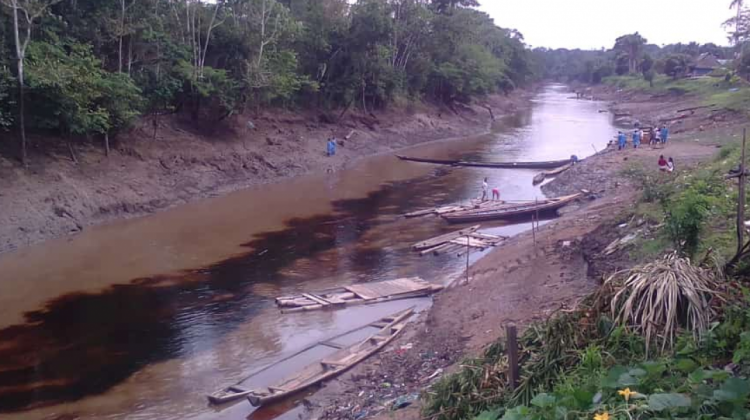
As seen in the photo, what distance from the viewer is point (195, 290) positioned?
17031 millimetres

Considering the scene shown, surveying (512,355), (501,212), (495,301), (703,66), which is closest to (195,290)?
(495,301)

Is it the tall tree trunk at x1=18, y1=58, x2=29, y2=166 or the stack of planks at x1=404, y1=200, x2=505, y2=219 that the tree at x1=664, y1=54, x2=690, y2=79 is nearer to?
the stack of planks at x1=404, y1=200, x2=505, y2=219

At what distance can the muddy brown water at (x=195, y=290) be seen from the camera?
39.2ft

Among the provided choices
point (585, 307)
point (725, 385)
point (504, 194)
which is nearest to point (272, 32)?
point (504, 194)

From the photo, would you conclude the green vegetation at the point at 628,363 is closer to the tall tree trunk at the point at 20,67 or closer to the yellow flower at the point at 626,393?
the yellow flower at the point at 626,393

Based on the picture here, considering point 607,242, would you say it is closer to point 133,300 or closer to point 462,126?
point 133,300

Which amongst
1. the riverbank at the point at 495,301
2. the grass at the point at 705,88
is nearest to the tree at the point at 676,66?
the grass at the point at 705,88

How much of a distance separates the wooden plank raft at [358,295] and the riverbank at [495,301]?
2.76 feet

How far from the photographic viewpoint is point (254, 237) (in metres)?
22.4

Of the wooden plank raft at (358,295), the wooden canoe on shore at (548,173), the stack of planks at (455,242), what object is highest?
the wooden canoe on shore at (548,173)

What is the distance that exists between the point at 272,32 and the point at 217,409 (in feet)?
83.9

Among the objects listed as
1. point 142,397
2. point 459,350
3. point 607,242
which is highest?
point 607,242

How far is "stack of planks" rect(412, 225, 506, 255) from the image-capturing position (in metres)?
20.2

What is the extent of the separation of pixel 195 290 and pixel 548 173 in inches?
847
